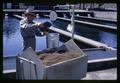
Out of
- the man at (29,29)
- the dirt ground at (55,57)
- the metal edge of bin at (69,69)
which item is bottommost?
the metal edge of bin at (69,69)

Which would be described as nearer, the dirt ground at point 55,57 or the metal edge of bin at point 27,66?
the metal edge of bin at point 27,66

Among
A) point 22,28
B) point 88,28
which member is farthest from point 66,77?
point 88,28

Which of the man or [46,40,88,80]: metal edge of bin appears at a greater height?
the man

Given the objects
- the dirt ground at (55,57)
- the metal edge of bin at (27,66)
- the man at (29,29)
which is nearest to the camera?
the metal edge of bin at (27,66)

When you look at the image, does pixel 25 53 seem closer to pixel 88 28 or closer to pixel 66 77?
pixel 66 77

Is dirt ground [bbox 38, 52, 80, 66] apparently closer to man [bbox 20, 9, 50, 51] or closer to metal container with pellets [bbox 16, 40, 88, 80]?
metal container with pellets [bbox 16, 40, 88, 80]

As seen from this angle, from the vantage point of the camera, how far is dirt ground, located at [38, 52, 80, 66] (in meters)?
3.34

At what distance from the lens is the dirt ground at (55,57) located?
3344 millimetres

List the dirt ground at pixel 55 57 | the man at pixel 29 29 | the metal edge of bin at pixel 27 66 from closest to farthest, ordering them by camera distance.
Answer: the metal edge of bin at pixel 27 66
the dirt ground at pixel 55 57
the man at pixel 29 29

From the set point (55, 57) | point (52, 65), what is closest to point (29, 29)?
point (55, 57)

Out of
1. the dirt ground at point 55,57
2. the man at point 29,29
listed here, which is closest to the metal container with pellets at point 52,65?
the dirt ground at point 55,57

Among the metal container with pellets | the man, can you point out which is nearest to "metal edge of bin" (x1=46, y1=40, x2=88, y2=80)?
the metal container with pellets

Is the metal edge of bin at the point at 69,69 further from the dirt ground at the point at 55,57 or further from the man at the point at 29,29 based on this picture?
the man at the point at 29,29

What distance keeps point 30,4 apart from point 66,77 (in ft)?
2.62
